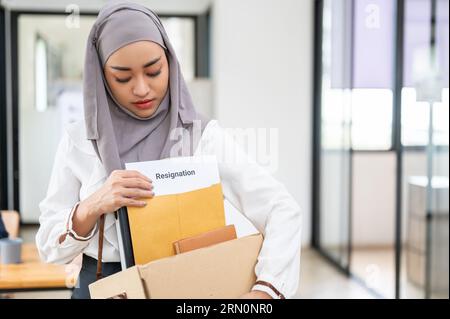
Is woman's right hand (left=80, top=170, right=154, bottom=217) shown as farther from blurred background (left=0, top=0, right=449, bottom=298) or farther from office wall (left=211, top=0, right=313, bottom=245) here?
office wall (left=211, top=0, right=313, bottom=245)

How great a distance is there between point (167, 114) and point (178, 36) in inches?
204

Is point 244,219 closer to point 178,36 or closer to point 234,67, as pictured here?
point 234,67

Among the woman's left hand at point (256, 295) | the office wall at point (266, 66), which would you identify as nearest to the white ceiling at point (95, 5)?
the office wall at point (266, 66)

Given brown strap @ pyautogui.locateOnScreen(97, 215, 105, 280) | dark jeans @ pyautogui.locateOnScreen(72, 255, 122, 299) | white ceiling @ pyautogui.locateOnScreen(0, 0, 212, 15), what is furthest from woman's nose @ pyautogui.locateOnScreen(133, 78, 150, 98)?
white ceiling @ pyautogui.locateOnScreen(0, 0, 212, 15)

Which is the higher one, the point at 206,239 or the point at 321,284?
the point at 206,239

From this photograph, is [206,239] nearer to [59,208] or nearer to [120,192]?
[120,192]

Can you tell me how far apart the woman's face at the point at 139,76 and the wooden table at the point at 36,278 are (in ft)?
4.06

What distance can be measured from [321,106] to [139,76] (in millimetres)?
4225

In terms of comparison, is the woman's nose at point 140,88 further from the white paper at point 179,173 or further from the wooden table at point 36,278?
the wooden table at point 36,278

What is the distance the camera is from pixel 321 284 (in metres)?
Result: 4.13

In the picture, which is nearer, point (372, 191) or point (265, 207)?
point (265, 207)

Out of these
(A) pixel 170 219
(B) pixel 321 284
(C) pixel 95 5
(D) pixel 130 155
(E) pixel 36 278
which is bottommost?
(B) pixel 321 284

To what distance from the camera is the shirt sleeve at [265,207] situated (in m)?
1.02

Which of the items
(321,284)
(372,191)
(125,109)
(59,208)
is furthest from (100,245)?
(372,191)
